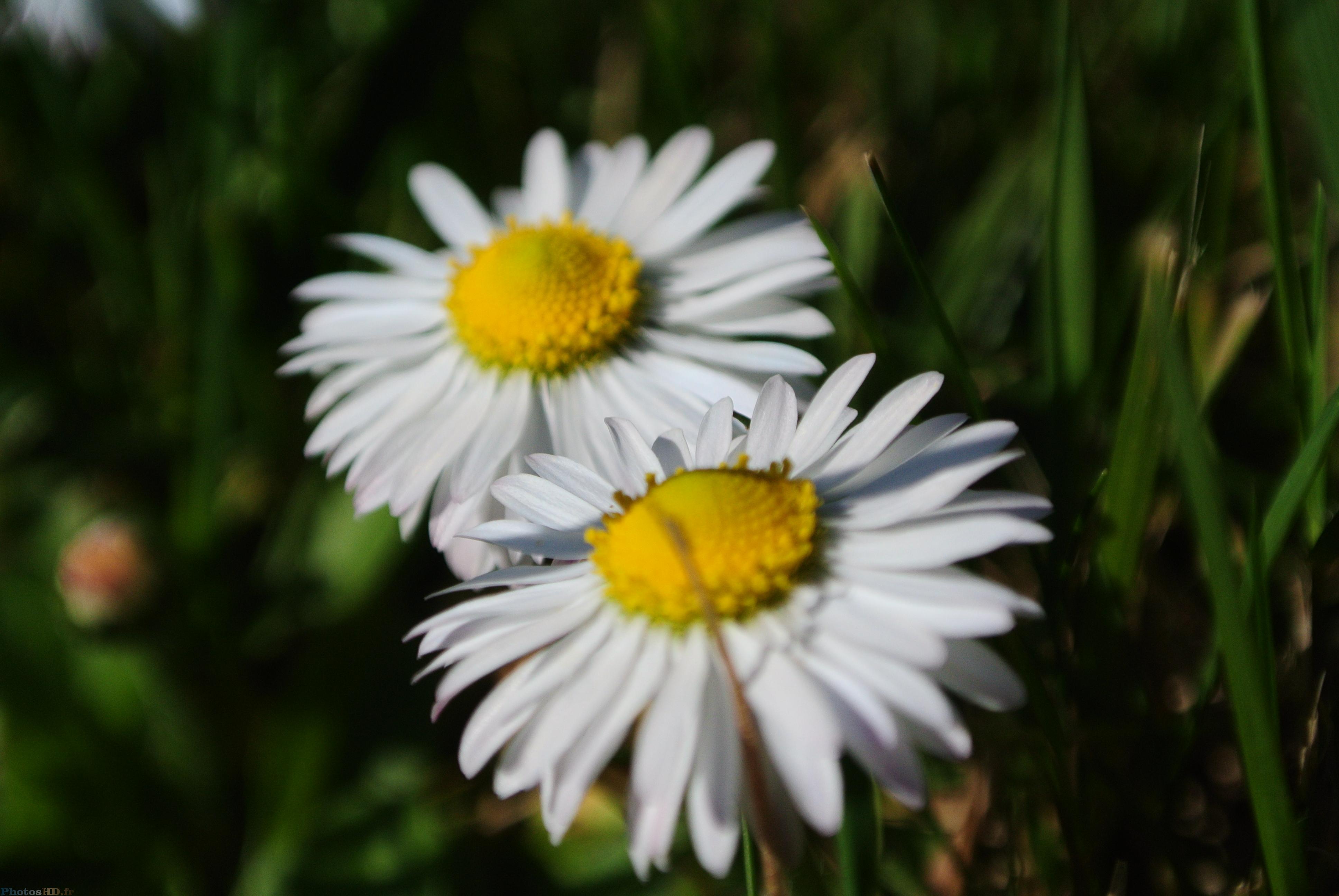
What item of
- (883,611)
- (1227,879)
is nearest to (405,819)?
(883,611)

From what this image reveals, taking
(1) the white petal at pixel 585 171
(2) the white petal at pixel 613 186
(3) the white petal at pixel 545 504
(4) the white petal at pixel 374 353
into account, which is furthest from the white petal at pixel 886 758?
(1) the white petal at pixel 585 171

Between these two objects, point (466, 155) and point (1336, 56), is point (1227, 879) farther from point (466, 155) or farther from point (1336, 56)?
point (466, 155)

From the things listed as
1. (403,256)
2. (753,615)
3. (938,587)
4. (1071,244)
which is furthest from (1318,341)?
(403,256)

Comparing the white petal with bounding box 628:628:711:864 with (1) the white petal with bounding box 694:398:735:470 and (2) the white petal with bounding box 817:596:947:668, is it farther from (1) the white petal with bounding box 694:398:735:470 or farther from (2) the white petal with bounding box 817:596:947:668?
(1) the white petal with bounding box 694:398:735:470

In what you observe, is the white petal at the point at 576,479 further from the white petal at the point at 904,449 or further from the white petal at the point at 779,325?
→ the white petal at the point at 779,325

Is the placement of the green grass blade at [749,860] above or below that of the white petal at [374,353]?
below

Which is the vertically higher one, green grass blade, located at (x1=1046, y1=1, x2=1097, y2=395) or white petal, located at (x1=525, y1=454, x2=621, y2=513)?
white petal, located at (x1=525, y1=454, x2=621, y2=513)

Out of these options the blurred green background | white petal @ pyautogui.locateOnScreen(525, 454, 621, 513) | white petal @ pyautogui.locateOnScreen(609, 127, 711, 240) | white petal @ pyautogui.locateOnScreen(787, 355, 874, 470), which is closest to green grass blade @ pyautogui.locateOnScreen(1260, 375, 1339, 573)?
the blurred green background
